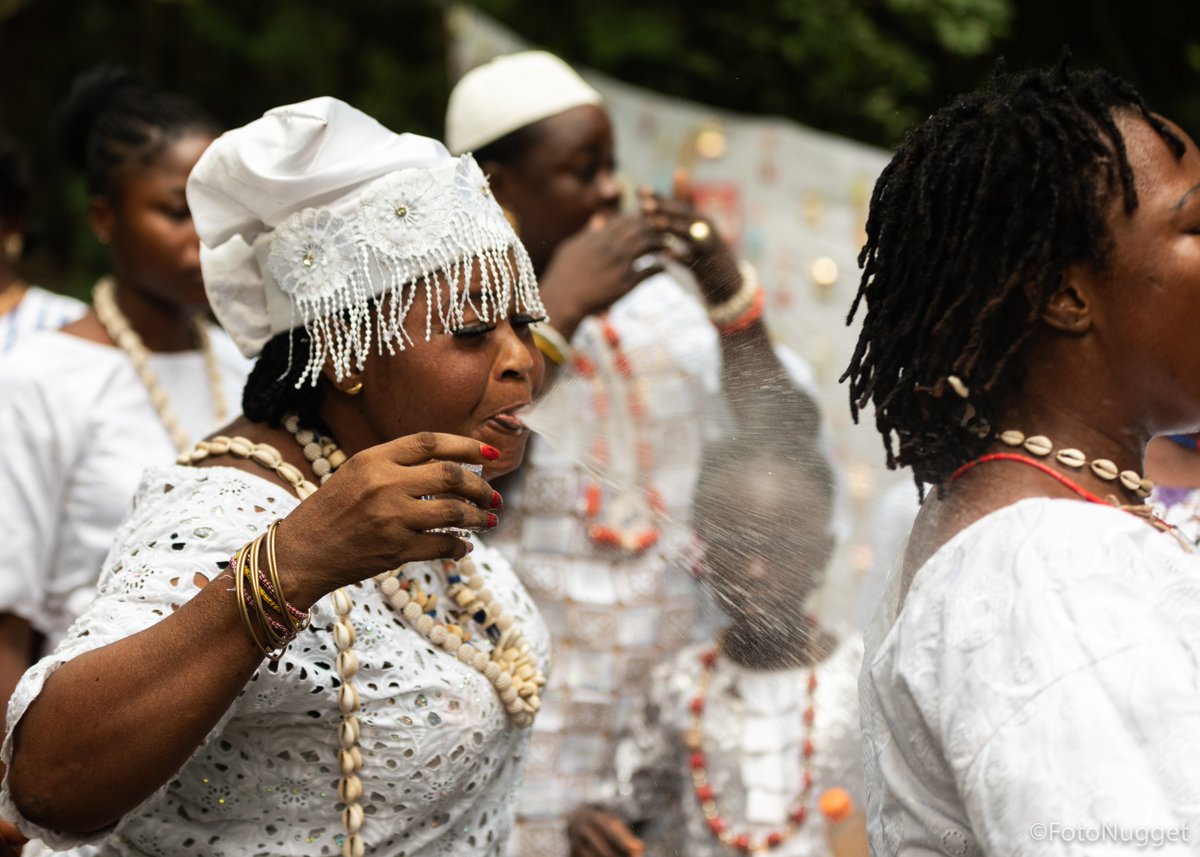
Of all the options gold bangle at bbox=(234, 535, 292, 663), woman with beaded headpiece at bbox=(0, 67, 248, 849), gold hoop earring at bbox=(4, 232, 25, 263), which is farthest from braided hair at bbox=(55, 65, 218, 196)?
gold bangle at bbox=(234, 535, 292, 663)

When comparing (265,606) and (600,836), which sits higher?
(265,606)

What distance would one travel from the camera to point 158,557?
6.98 feet

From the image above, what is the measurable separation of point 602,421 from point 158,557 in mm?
1734

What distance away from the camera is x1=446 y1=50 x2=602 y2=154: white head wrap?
438 centimetres

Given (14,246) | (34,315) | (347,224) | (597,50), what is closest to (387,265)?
(347,224)

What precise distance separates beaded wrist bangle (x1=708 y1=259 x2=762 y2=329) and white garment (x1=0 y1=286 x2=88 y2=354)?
2.42 m

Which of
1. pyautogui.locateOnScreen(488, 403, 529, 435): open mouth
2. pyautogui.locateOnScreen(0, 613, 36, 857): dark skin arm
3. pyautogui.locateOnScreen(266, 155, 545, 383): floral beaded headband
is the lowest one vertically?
pyautogui.locateOnScreen(0, 613, 36, 857): dark skin arm

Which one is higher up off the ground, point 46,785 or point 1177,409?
point 1177,409

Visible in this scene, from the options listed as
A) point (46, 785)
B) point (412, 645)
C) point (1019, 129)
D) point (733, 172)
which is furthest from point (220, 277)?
point (733, 172)

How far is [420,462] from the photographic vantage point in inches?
77.5

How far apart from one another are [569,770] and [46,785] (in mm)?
2154

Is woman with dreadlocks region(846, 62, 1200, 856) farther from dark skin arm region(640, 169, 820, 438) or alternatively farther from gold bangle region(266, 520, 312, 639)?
gold bangle region(266, 520, 312, 639)

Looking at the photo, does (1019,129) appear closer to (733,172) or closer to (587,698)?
(587,698)

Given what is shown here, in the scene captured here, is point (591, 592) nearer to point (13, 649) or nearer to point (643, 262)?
point (643, 262)
